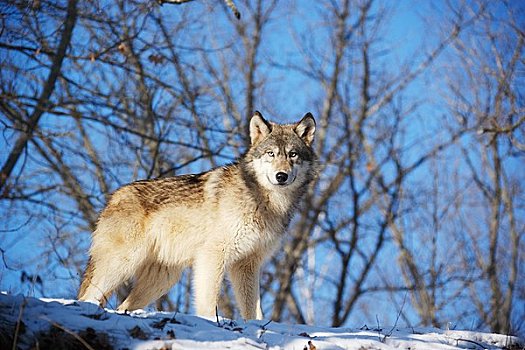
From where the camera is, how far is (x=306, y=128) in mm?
8453

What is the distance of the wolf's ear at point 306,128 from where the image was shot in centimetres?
840

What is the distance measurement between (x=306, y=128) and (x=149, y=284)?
3.00m

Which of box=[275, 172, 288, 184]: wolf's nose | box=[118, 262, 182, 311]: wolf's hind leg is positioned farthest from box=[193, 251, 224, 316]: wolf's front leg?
box=[275, 172, 288, 184]: wolf's nose

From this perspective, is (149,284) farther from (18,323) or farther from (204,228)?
(18,323)

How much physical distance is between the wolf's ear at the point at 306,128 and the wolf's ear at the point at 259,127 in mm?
421

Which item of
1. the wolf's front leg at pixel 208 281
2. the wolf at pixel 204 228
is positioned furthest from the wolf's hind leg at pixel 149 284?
the wolf's front leg at pixel 208 281

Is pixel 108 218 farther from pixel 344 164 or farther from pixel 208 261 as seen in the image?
pixel 344 164

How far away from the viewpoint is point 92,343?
4.51 metres

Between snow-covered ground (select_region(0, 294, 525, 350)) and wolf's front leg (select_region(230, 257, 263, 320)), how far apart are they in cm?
162

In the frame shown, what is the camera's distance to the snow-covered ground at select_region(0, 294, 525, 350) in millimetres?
4480

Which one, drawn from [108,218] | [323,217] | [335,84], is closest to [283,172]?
[108,218]

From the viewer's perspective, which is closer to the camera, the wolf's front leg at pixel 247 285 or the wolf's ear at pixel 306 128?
the wolf's front leg at pixel 247 285

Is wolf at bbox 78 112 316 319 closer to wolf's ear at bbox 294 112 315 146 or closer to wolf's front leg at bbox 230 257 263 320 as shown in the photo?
wolf's front leg at bbox 230 257 263 320

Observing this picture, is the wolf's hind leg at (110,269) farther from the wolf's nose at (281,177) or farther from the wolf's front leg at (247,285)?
the wolf's nose at (281,177)
